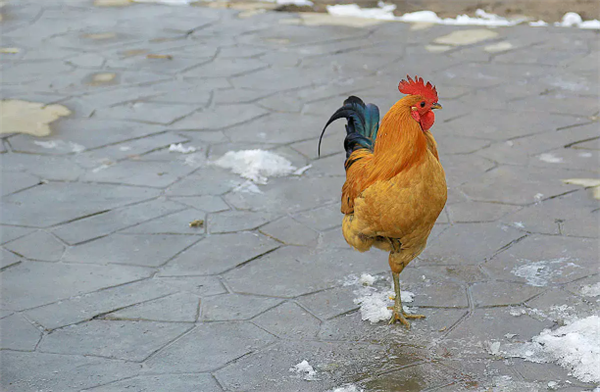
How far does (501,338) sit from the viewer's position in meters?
4.14

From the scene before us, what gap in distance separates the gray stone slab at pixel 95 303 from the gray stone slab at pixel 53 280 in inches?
2.7

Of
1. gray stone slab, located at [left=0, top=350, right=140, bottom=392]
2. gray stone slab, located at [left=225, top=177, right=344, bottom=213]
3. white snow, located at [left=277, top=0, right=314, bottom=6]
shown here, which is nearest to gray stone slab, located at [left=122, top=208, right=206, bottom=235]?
gray stone slab, located at [left=225, top=177, right=344, bottom=213]

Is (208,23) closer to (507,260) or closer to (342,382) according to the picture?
(507,260)

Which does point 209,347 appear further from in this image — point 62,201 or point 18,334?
point 62,201

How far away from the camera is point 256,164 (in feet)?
20.9

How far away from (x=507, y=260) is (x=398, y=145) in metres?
1.58

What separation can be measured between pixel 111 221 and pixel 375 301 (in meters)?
2.22

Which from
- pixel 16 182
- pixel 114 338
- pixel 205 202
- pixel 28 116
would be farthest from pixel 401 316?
pixel 28 116

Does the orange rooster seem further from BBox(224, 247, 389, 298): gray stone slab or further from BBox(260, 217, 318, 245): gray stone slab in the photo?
BBox(260, 217, 318, 245): gray stone slab

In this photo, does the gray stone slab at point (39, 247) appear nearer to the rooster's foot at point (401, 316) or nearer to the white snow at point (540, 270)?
the rooster's foot at point (401, 316)


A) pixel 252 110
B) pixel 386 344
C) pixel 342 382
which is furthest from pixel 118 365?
pixel 252 110

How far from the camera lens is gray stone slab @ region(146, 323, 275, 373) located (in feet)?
13.1

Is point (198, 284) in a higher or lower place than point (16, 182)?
lower

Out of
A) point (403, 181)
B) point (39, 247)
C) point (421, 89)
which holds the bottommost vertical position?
point (39, 247)
